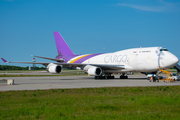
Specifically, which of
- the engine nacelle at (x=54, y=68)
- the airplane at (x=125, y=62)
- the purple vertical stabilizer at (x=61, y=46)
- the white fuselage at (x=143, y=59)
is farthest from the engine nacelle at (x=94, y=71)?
the purple vertical stabilizer at (x=61, y=46)

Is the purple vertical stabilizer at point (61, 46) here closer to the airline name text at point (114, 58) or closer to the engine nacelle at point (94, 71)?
the airline name text at point (114, 58)

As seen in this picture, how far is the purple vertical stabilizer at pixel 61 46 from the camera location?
44062 millimetres

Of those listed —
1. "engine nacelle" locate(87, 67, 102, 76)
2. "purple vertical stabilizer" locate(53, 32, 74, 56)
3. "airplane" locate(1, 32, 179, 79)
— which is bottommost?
"engine nacelle" locate(87, 67, 102, 76)

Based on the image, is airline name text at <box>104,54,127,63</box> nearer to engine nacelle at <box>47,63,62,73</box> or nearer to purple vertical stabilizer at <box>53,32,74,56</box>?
engine nacelle at <box>47,63,62,73</box>

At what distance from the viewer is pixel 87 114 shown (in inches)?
305

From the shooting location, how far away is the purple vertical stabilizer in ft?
145

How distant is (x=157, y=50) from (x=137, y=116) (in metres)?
23.4

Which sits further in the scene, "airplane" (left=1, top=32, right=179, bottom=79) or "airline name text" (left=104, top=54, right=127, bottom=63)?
"airline name text" (left=104, top=54, right=127, bottom=63)

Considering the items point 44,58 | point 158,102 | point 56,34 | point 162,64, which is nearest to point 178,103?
point 158,102

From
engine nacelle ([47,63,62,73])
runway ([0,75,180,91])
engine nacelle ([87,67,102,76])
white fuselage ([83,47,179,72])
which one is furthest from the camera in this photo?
engine nacelle ([47,63,62,73])

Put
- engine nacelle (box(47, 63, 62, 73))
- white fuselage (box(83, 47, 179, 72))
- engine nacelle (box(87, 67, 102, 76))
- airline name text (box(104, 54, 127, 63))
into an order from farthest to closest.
A: airline name text (box(104, 54, 127, 63)) → engine nacelle (box(47, 63, 62, 73)) → engine nacelle (box(87, 67, 102, 76)) → white fuselage (box(83, 47, 179, 72))

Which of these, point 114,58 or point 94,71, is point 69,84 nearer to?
point 94,71

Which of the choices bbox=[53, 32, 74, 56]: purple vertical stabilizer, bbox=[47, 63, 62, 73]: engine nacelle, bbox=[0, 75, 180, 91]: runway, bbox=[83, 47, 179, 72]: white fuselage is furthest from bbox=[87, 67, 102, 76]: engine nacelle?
bbox=[53, 32, 74, 56]: purple vertical stabilizer

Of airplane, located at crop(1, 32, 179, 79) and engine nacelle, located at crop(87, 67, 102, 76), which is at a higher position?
airplane, located at crop(1, 32, 179, 79)
